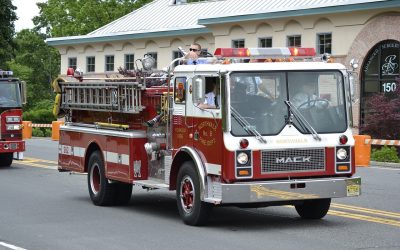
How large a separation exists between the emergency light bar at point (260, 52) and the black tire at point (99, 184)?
3.72m

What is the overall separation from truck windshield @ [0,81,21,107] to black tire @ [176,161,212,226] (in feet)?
38.2

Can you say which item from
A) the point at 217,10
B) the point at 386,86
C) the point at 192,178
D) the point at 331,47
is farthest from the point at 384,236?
the point at 217,10

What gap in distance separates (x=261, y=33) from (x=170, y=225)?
88.9 ft

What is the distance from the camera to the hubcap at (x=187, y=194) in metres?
11.8

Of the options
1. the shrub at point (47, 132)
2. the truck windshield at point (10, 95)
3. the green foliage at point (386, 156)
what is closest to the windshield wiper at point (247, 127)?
the truck windshield at point (10, 95)

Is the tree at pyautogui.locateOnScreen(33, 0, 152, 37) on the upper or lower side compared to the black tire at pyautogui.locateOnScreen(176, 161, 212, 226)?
upper

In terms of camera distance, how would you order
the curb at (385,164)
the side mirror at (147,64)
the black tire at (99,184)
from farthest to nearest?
the curb at (385,164) < the black tire at (99,184) < the side mirror at (147,64)

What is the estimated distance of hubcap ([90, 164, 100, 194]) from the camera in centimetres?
1484

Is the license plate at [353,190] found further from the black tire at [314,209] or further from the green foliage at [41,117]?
the green foliage at [41,117]

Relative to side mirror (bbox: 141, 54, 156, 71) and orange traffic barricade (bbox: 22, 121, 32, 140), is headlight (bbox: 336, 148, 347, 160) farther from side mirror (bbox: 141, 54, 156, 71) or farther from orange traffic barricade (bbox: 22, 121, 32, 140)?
orange traffic barricade (bbox: 22, 121, 32, 140)

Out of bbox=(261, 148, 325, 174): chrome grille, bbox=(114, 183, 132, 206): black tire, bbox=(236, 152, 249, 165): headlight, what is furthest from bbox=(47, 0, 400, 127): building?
bbox=(236, 152, 249, 165): headlight

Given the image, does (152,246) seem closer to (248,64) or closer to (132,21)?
(248,64)

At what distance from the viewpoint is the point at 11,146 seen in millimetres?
22531

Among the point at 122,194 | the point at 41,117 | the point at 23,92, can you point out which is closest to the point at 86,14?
the point at 41,117
